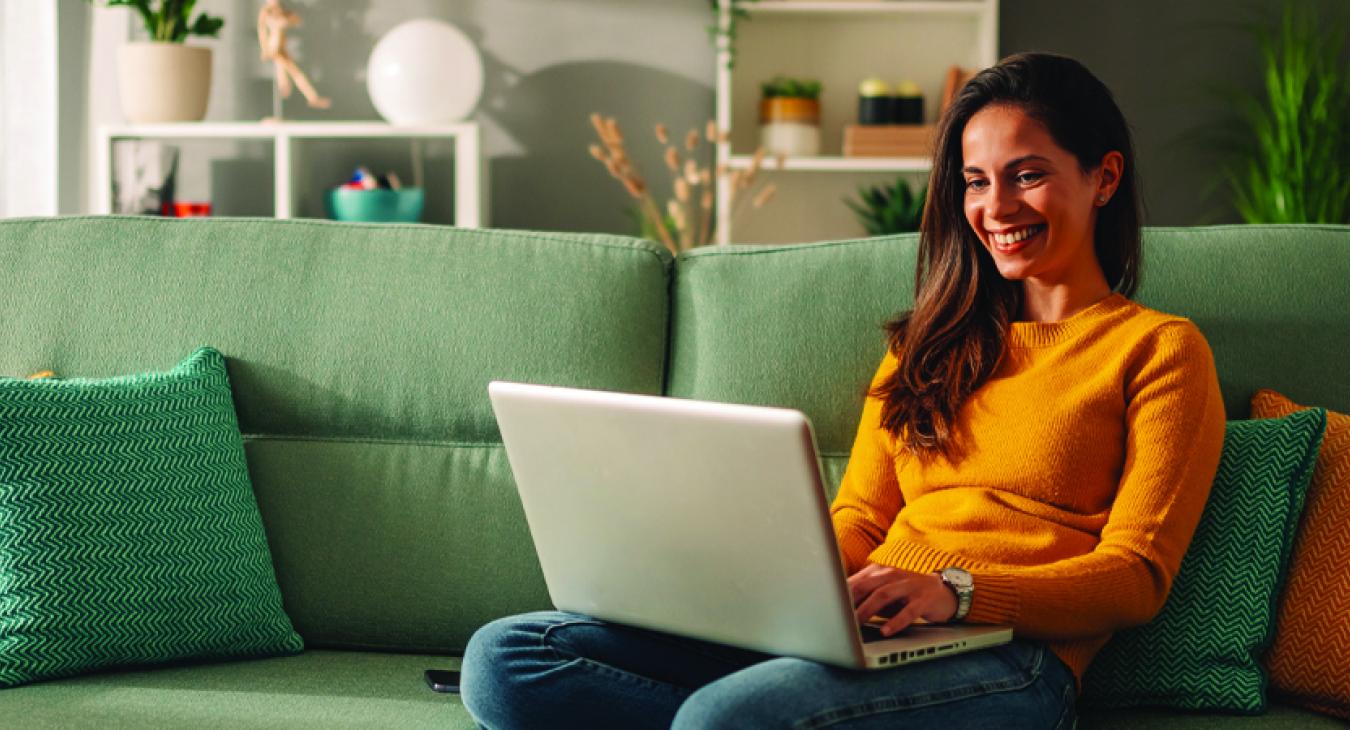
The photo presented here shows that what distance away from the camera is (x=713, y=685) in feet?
4.02

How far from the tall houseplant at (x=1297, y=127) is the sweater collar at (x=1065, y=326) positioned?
202 cm

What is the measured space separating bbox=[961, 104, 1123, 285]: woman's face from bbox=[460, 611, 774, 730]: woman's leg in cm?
54

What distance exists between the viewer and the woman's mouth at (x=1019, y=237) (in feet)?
5.05

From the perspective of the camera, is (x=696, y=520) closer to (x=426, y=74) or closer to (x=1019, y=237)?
(x=1019, y=237)

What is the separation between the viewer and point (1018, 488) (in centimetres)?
147

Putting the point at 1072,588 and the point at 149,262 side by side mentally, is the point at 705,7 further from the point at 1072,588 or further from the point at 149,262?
the point at 1072,588

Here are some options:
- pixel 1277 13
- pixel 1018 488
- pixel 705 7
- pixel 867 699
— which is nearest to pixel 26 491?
pixel 867 699

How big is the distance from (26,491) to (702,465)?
865 millimetres

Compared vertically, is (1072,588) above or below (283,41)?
below

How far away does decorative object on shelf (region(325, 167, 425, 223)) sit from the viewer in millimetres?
3416

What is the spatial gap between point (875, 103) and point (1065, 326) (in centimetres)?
199

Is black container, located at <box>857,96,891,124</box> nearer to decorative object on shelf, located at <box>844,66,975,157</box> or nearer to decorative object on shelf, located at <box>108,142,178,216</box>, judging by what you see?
decorative object on shelf, located at <box>844,66,975,157</box>

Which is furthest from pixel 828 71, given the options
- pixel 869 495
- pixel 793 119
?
pixel 869 495

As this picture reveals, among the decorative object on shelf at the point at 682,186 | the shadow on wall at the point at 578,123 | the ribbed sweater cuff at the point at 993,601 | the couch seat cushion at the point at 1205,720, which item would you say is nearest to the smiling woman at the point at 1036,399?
the ribbed sweater cuff at the point at 993,601
